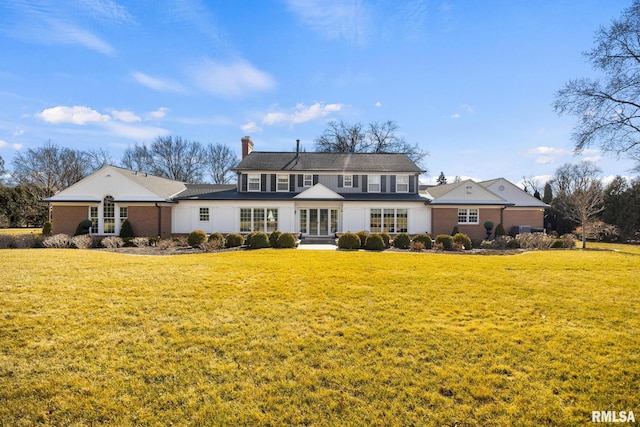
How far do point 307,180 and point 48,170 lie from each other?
134 ft

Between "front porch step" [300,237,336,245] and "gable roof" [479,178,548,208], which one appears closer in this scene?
"front porch step" [300,237,336,245]

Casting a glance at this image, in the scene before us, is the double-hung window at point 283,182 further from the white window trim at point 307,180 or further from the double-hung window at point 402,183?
the double-hung window at point 402,183

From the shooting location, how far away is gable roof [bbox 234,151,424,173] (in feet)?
85.8

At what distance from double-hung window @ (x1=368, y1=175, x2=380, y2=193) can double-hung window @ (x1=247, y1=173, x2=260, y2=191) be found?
386 inches

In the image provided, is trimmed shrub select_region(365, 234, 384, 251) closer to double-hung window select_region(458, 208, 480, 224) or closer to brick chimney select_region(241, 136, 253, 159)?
double-hung window select_region(458, 208, 480, 224)

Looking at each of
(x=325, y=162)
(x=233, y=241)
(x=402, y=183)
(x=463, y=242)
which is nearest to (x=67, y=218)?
(x=233, y=241)

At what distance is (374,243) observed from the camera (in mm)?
18109

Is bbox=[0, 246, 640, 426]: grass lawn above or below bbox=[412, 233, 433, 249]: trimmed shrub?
below

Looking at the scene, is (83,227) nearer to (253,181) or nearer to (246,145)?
(253,181)

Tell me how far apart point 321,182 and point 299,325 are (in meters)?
20.5

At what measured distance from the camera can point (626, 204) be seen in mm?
28547

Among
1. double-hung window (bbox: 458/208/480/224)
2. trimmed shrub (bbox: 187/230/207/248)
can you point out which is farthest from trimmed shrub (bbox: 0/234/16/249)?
double-hung window (bbox: 458/208/480/224)

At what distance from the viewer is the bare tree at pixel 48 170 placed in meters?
41.2

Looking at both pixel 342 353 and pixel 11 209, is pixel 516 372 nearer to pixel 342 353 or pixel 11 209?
pixel 342 353
